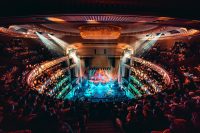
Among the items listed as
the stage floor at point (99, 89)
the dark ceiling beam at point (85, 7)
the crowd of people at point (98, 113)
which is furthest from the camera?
the stage floor at point (99, 89)

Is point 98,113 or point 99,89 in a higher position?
point 98,113

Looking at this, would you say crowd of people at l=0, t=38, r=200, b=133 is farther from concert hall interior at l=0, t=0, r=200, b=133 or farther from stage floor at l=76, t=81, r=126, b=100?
stage floor at l=76, t=81, r=126, b=100

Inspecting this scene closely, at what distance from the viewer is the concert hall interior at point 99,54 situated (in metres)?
3.95

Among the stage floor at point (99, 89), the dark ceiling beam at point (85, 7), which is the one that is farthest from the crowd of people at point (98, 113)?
the stage floor at point (99, 89)

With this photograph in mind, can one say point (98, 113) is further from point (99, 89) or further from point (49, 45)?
point (99, 89)

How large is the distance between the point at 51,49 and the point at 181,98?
46.5 feet

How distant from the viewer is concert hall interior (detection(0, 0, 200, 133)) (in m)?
3.95

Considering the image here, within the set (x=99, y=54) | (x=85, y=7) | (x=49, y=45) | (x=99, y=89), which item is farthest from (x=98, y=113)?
(x=99, y=54)

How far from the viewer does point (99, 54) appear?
23.0m

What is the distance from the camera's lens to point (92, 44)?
21.5 metres

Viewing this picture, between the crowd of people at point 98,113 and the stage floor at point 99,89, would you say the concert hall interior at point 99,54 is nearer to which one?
the crowd of people at point 98,113

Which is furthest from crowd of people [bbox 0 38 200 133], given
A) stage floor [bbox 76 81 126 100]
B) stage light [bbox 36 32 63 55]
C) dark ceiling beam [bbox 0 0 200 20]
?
stage floor [bbox 76 81 126 100]

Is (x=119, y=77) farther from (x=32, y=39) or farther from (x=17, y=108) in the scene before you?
(x=17, y=108)

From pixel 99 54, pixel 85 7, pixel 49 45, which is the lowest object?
pixel 99 54
